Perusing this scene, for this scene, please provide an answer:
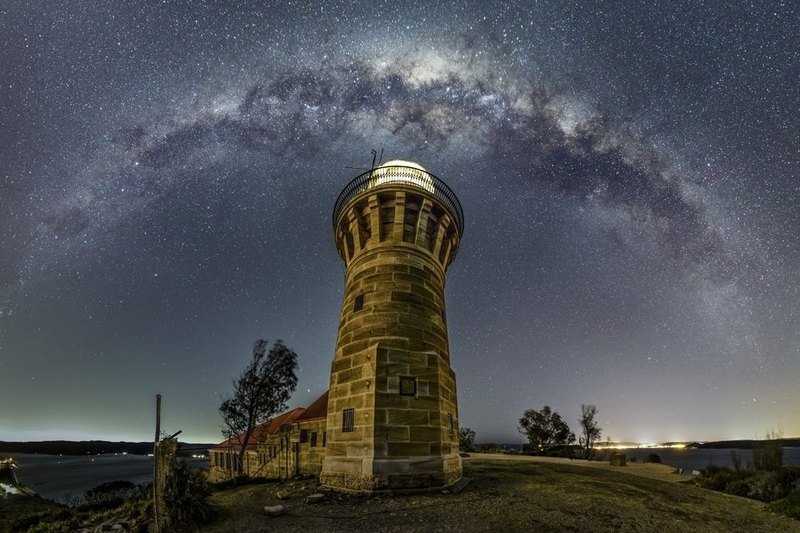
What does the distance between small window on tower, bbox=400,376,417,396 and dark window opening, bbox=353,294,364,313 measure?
11.2ft

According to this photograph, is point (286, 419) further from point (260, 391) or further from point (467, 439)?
point (467, 439)

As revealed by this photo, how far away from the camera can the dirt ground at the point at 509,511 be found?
26.0 ft

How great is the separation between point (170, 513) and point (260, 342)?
18490 mm

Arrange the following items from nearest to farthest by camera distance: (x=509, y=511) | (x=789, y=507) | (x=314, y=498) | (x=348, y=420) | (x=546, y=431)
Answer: (x=509, y=511) < (x=789, y=507) < (x=314, y=498) < (x=348, y=420) < (x=546, y=431)

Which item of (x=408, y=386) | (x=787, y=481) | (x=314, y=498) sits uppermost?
(x=408, y=386)

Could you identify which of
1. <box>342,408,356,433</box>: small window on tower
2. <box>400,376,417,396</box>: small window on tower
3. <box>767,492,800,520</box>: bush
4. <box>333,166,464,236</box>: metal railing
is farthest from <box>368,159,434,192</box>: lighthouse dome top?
<box>767,492,800,520</box>: bush

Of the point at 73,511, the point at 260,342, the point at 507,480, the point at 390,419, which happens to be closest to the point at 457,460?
the point at 507,480

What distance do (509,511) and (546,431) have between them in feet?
135

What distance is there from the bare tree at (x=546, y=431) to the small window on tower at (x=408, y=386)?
39249 mm

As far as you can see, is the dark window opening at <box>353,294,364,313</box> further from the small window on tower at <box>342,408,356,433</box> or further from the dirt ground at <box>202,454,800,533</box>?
the dirt ground at <box>202,454,800,533</box>

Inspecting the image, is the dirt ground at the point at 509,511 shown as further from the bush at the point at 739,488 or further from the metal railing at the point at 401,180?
the metal railing at the point at 401,180

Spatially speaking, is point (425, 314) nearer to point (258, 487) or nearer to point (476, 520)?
point (476, 520)

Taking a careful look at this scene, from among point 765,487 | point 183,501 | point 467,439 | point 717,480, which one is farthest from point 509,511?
point 467,439

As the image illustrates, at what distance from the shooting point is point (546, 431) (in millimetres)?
44312
